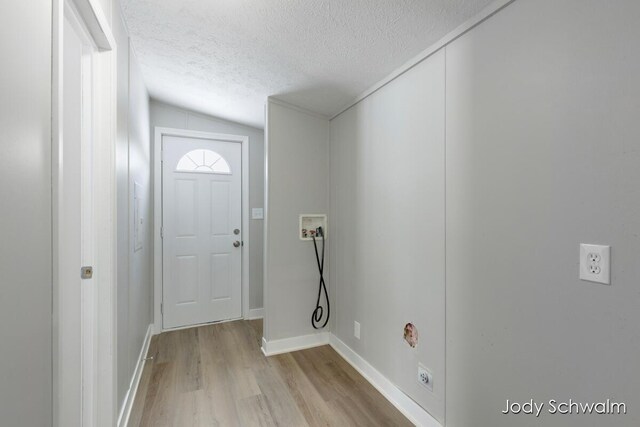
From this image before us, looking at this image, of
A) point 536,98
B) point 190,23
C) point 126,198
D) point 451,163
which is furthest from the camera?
point 126,198

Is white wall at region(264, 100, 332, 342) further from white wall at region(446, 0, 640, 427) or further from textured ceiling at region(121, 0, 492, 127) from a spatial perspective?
white wall at region(446, 0, 640, 427)

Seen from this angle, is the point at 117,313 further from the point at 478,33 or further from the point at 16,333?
the point at 478,33

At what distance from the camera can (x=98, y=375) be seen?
1.46 m

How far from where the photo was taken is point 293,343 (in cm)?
278

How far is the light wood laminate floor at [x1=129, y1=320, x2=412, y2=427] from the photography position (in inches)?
73.2

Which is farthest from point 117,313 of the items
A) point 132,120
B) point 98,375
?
point 132,120

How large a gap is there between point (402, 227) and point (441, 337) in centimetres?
70

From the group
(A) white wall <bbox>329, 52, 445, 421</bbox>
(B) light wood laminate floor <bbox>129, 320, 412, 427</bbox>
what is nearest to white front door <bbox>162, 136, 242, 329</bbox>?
(B) light wood laminate floor <bbox>129, 320, 412, 427</bbox>

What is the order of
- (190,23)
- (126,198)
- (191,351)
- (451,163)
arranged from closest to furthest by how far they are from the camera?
(451,163) → (190,23) → (126,198) → (191,351)

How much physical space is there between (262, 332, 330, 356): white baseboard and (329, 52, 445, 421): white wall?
0.74 feet

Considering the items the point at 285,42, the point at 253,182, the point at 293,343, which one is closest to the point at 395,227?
the point at 285,42

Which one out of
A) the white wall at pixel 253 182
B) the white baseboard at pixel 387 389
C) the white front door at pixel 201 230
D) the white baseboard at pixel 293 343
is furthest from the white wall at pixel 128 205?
the white baseboard at pixel 387 389

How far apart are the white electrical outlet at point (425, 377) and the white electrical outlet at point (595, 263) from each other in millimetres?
1038

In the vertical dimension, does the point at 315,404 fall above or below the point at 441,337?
below
